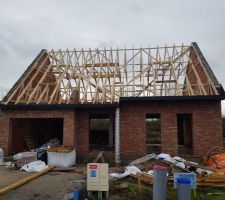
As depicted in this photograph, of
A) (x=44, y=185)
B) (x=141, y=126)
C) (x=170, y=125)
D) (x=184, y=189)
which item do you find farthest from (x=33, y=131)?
(x=184, y=189)

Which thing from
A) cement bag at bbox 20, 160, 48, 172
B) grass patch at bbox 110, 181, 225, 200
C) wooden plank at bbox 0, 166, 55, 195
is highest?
cement bag at bbox 20, 160, 48, 172

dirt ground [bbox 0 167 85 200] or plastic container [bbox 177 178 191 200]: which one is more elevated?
plastic container [bbox 177 178 191 200]

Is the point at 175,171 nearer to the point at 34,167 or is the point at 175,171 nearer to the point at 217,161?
the point at 217,161

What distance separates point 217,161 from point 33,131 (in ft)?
35.9

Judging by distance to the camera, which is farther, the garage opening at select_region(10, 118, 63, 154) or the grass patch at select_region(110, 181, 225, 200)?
the garage opening at select_region(10, 118, 63, 154)

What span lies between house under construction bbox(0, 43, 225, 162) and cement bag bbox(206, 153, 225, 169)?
1.65 metres

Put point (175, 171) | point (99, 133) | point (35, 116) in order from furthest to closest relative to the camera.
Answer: point (99, 133) < point (35, 116) < point (175, 171)

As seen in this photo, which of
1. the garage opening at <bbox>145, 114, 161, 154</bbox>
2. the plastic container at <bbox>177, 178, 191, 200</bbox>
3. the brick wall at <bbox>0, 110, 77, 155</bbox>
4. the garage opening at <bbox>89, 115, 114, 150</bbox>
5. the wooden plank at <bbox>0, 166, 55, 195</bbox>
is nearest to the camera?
the plastic container at <bbox>177, 178, 191, 200</bbox>

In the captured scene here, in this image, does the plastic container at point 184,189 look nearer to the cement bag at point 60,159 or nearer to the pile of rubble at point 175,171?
the pile of rubble at point 175,171

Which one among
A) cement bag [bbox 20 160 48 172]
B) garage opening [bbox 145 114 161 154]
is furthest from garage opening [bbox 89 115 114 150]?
cement bag [bbox 20 160 48 172]

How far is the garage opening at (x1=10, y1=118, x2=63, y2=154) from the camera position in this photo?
15.1 meters

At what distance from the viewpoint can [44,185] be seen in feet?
30.3

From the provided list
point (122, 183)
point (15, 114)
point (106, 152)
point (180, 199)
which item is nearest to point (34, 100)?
point (15, 114)

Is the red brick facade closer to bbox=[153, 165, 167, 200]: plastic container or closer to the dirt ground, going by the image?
the dirt ground
